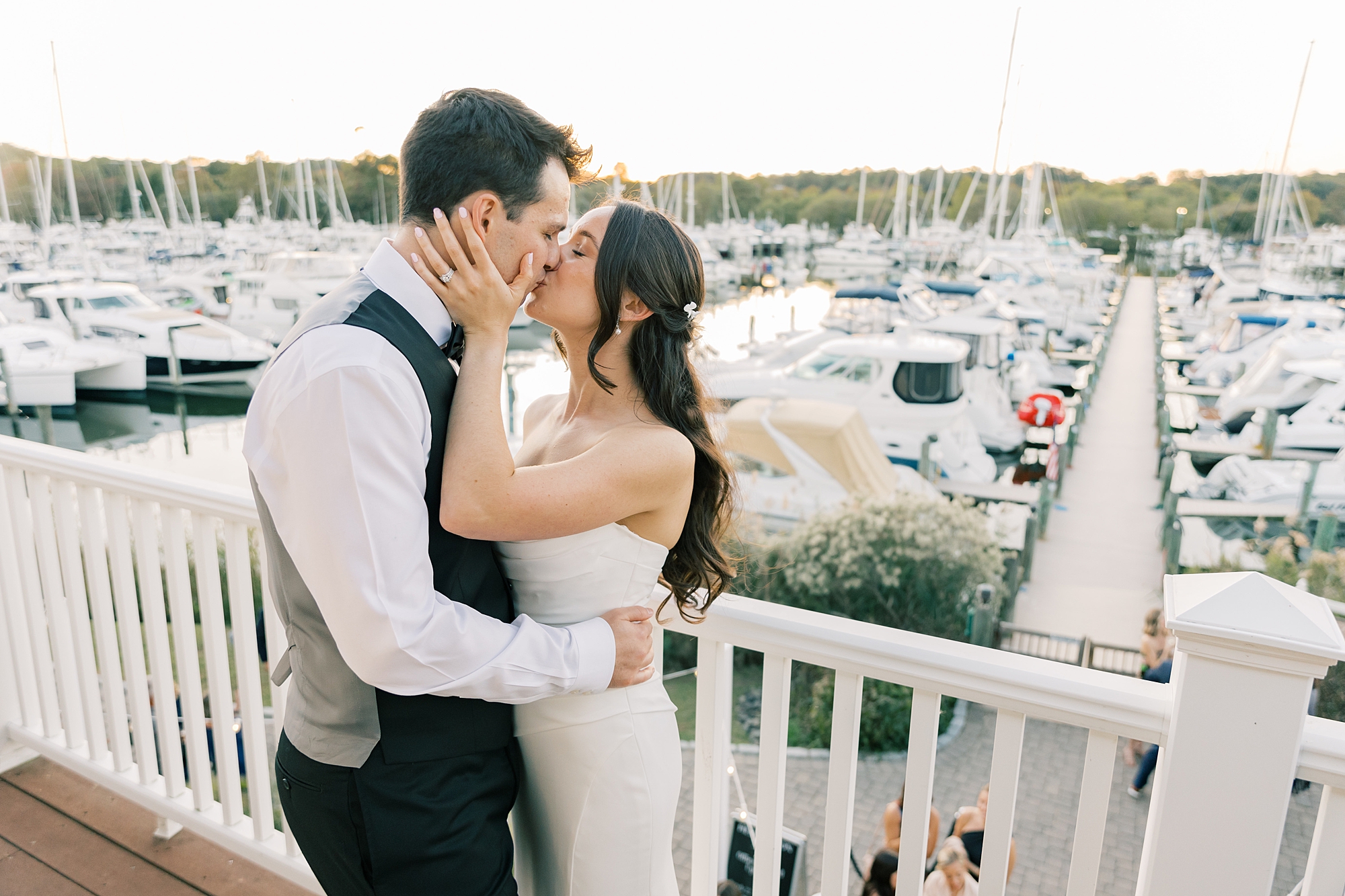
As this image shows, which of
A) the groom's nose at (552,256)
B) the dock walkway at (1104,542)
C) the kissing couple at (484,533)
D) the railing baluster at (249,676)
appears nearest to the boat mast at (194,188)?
the dock walkway at (1104,542)

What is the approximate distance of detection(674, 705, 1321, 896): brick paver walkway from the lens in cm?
502

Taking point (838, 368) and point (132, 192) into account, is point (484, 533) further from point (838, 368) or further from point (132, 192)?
point (132, 192)

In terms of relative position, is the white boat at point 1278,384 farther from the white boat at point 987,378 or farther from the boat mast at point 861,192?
the boat mast at point 861,192

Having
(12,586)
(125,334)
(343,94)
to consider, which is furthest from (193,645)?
(343,94)

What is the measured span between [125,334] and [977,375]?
2001 cm

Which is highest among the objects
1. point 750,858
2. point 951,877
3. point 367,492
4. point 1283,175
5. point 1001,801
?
point 1283,175

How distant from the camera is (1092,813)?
4.45 ft

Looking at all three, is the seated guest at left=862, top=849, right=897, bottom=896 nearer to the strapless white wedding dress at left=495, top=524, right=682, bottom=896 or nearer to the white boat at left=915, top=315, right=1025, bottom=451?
the strapless white wedding dress at left=495, top=524, right=682, bottom=896

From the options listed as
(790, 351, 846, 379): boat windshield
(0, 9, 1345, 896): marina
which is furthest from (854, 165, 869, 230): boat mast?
(790, 351, 846, 379): boat windshield

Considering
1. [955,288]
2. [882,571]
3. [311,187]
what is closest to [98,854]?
[882,571]

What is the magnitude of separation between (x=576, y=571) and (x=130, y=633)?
1.61 metres

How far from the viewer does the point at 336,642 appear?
3.71 feet

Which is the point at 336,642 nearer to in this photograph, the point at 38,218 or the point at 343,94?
the point at 343,94

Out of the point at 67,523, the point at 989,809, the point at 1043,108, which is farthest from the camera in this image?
the point at 1043,108
